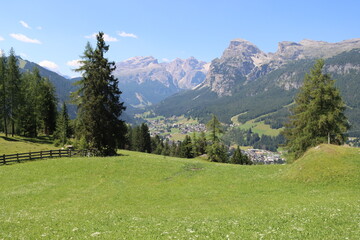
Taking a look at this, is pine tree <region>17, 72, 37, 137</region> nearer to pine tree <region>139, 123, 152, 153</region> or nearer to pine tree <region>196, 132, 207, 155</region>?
pine tree <region>139, 123, 152, 153</region>

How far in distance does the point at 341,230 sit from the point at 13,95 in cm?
8080

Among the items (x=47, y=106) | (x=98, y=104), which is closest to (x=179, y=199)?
(x=98, y=104)

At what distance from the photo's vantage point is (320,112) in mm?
48344

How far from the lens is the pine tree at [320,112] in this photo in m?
46.8

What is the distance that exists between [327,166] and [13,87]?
77.2 m

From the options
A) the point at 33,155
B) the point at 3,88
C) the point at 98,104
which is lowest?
the point at 33,155

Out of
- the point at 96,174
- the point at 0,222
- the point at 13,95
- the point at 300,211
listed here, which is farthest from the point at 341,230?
the point at 13,95

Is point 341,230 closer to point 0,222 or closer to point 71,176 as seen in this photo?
point 0,222

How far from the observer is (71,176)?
39.0 m

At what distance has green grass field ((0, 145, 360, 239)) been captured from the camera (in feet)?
47.1

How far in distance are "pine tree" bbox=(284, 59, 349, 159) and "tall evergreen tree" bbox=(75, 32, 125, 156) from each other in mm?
38592

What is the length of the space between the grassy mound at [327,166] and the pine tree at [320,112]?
1422 centimetres

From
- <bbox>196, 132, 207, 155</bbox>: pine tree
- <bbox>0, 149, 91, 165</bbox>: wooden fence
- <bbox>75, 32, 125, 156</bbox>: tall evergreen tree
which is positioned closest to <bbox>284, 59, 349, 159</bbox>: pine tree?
<bbox>75, 32, 125, 156</bbox>: tall evergreen tree

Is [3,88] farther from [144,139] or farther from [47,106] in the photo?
[144,139]
